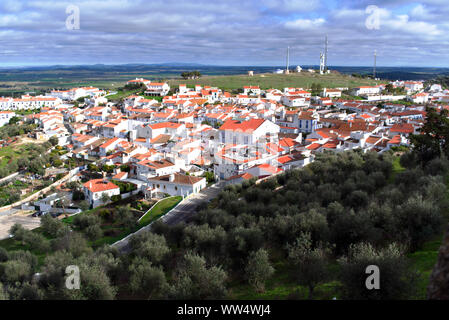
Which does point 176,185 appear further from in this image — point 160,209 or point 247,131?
point 247,131

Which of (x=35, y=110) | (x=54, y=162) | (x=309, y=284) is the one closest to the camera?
(x=309, y=284)

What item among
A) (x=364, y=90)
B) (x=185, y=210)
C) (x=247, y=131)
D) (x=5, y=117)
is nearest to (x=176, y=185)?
(x=185, y=210)

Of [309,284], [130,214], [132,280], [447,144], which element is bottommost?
[130,214]
